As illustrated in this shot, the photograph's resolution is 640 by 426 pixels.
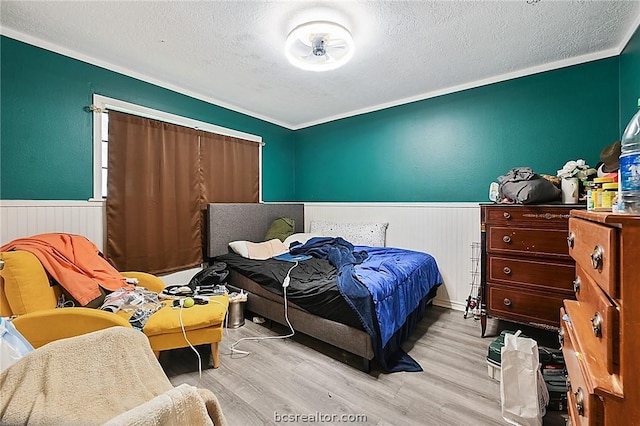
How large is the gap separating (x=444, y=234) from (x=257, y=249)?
223 cm

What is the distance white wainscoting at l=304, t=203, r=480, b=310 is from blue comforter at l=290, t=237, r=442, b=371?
32 centimetres

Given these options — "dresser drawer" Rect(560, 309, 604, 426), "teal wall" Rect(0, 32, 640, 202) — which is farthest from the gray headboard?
"dresser drawer" Rect(560, 309, 604, 426)

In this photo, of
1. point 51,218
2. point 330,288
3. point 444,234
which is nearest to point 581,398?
point 330,288

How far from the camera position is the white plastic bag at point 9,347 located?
880 mm

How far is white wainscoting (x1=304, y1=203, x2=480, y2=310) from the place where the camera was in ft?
9.75

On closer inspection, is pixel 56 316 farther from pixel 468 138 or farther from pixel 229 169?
pixel 468 138

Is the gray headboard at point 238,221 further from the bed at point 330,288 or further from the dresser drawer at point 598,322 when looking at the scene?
the dresser drawer at point 598,322

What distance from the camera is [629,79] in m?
2.06

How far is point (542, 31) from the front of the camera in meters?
2.03

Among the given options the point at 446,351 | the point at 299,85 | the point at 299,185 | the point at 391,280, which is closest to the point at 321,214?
the point at 299,185

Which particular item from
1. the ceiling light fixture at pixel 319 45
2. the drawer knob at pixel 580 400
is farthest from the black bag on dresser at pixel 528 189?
the ceiling light fixture at pixel 319 45

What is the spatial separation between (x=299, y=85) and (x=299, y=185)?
1900 millimetres

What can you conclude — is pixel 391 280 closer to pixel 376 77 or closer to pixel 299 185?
pixel 376 77

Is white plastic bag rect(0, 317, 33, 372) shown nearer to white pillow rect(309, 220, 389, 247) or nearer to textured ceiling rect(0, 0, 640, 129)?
textured ceiling rect(0, 0, 640, 129)
